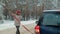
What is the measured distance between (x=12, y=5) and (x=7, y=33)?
1722 cm

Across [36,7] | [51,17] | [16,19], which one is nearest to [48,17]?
[51,17]

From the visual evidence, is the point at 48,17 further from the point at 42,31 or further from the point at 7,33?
the point at 7,33

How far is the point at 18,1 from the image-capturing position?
37688 mm

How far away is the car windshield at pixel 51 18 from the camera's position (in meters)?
7.43

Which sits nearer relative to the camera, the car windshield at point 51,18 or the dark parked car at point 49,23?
the dark parked car at point 49,23

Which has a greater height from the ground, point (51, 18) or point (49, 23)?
point (51, 18)

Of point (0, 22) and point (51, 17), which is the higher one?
point (51, 17)

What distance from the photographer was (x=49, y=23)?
7434 mm

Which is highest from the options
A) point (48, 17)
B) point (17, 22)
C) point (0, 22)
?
point (48, 17)

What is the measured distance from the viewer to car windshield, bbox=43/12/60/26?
7426mm

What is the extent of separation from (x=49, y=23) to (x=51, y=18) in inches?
8.9

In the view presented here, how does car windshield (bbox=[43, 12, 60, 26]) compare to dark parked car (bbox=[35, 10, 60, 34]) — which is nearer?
dark parked car (bbox=[35, 10, 60, 34])

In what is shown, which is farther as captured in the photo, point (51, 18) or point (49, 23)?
point (51, 18)

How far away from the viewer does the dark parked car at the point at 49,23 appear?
7.27 meters
